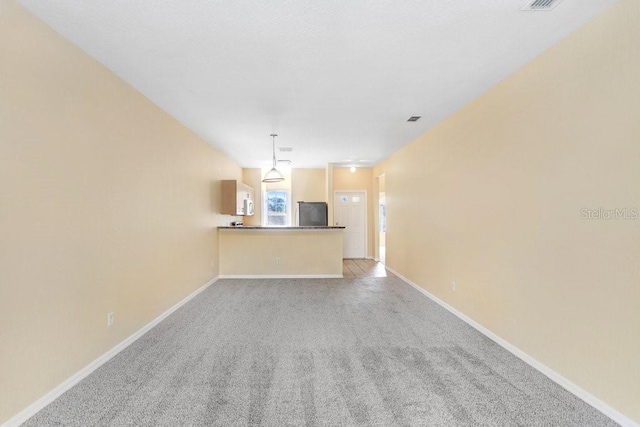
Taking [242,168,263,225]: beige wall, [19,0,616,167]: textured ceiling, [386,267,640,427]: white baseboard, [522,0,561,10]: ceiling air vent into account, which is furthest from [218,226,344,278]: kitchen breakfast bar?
[522,0,561,10]: ceiling air vent

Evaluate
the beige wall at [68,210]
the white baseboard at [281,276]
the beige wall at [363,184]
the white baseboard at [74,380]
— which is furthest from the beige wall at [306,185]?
the white baseboard at [74,380]

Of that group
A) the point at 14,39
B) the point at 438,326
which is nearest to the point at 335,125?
the point at 438,326

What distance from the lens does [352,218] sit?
843 centimetres

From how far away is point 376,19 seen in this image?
6.48 ft

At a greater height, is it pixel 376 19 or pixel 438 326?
pixel 376 19

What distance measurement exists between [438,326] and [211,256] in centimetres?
406

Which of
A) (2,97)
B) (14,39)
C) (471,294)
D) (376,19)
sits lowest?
(471,294)

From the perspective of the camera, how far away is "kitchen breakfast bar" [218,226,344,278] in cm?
601

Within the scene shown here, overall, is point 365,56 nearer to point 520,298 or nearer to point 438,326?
point 520,298

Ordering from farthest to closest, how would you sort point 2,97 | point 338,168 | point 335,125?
point 338,168 < point 335,125 < point 2,97

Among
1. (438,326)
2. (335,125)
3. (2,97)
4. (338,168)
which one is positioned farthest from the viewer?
(338,168)

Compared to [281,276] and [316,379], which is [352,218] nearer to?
[281,276]

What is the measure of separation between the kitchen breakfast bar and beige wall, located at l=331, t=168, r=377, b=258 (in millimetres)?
2532

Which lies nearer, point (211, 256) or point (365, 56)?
point (365, 56)
